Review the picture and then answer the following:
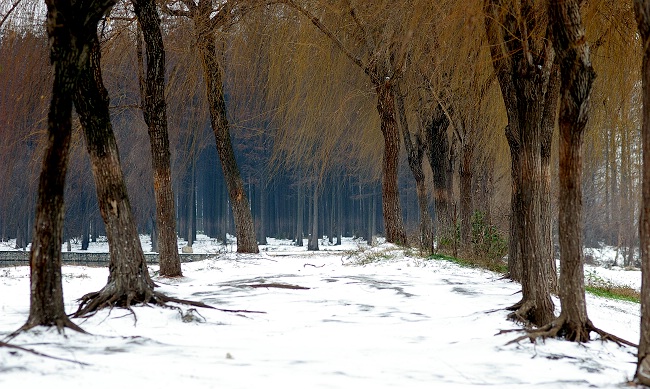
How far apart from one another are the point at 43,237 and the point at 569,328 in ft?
13.5

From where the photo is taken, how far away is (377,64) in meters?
16.3

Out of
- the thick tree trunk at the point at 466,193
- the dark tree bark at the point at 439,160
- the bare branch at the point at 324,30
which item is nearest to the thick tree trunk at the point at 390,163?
the bare branch at the point at 324,30

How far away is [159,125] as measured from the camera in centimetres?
1150

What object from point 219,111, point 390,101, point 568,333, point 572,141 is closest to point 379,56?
point 390,101

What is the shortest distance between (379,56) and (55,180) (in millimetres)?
10936

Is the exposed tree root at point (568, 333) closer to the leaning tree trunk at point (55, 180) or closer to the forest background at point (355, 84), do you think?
the forest background at point (355, 84)

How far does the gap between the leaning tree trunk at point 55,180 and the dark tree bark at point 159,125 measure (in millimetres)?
5263

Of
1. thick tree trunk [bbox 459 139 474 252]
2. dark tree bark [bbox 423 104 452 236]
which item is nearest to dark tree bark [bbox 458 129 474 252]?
thick tree trunk [bbox 459 139 474 252]

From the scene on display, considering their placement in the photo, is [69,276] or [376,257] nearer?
[69,276]

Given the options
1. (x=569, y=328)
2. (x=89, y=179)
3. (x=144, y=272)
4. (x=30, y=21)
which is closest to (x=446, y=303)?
(x=569, y=328)

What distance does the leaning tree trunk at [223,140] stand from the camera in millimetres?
15280

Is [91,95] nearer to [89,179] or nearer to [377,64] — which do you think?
[377,64]

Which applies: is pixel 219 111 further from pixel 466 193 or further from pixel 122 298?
pixel 122 298

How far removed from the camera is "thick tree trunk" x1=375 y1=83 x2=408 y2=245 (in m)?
16.5
